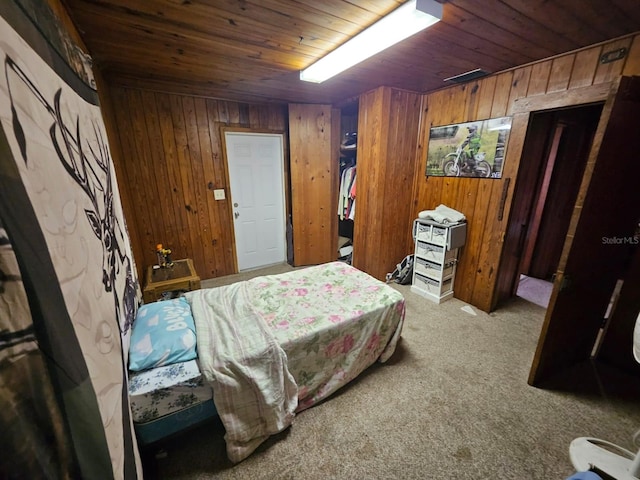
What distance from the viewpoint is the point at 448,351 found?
212 centimetres

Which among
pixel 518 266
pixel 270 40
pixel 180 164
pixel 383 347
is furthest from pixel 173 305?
pixel 518 266

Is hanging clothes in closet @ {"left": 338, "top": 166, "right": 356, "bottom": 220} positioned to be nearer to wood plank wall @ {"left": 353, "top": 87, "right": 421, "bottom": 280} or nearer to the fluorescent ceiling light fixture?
wood plank wall @ {"left": 353, "top": 87, "right": 421, "bottom": 280}

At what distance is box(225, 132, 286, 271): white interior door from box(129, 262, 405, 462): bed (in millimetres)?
1767

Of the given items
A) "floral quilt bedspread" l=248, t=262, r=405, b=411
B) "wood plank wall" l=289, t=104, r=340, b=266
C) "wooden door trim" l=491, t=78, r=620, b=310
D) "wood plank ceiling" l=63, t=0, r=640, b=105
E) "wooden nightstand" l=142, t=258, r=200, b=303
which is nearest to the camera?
"wood plank ceiling" l=63, t=0, r=640, b=105

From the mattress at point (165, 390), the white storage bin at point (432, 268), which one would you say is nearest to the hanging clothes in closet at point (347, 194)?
the white storage bin at point (432, 268)

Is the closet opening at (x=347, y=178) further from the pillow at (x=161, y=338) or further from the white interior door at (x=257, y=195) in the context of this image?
the pillow at (x=161, y=338)

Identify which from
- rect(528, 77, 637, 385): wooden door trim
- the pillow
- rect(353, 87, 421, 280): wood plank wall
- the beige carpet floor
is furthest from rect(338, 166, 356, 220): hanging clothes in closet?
the pillow

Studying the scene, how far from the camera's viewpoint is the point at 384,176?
2924mm

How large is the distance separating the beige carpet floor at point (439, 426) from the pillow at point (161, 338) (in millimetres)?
536

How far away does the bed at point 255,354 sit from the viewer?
4.02ft

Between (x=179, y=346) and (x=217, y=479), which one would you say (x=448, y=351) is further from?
(x=179, y=346)

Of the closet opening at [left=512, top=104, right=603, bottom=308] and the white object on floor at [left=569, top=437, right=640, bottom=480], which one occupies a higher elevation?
the closet opening at [left=512, top=104, right=603, bottom=308]

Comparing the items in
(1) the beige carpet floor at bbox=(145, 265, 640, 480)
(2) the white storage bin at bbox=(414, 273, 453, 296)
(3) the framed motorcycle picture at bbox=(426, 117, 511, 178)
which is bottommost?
(1) the beige carpet floor at bbox=(145, 265, 640, 480)

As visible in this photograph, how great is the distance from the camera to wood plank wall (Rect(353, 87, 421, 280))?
9.22ft
